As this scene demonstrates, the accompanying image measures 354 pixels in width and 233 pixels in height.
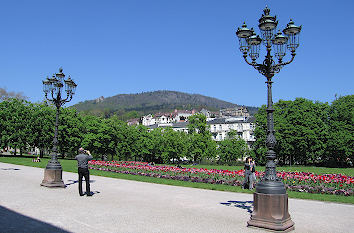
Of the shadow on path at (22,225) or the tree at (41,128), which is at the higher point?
the tree at (41,128)

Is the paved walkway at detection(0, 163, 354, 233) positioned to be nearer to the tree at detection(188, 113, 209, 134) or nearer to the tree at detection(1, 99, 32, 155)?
the tree at detection(1, 99, 32, 155)

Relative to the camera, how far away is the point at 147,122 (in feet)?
585

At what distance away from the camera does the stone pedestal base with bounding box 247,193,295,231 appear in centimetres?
829

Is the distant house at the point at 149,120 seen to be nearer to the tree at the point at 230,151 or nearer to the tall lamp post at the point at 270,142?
the tree at the point at 230,151

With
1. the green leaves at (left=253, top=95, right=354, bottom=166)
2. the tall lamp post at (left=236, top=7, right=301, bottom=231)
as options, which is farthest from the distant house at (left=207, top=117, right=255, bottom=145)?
the tall lamp post at (left=236, top=7, right=301, bottom=231)

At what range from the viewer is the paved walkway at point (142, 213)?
830 cm

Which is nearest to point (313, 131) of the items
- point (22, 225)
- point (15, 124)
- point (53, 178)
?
point (53, 178)

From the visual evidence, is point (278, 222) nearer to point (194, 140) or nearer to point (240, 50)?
point (240, 50)

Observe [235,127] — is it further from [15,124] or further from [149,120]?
[149,120]

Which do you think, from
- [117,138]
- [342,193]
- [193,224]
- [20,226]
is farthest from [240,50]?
[117,138]

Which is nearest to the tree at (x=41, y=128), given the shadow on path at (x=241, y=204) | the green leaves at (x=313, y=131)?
the green leaves at (x=313, y=131)

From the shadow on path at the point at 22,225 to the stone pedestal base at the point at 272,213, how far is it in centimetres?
501

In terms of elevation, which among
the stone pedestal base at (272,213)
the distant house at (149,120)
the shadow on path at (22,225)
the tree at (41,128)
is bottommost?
the shadow on path at (22,225)

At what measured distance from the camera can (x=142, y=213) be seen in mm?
10227
